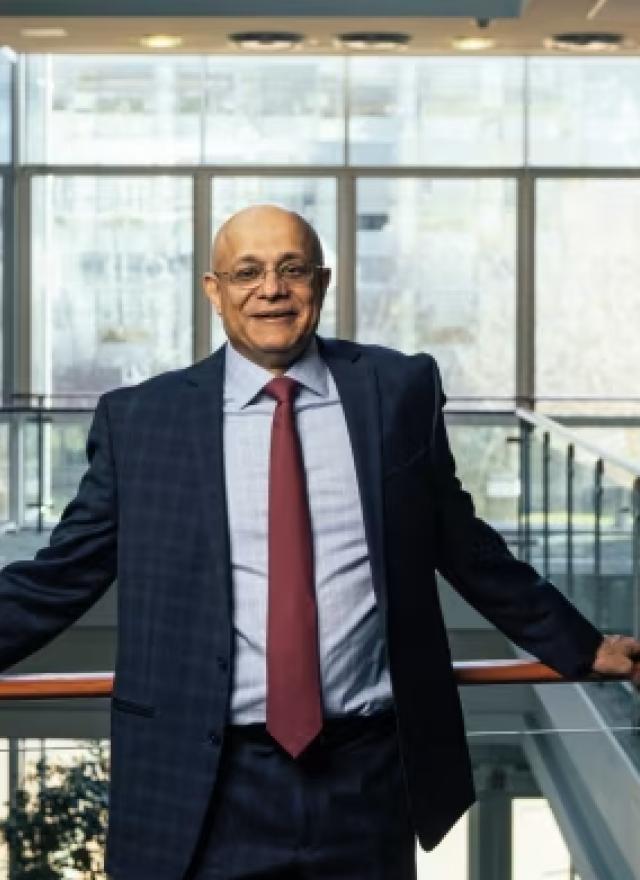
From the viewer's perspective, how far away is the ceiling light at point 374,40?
43.6 feet

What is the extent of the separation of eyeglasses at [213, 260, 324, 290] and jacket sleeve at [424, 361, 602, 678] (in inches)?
9.9

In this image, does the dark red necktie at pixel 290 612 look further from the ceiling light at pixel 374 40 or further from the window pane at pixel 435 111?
the window pane at pixel 435 111

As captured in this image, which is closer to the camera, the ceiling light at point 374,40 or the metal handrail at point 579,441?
the metal handrail at point 579,441

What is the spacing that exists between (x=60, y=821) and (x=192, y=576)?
1589mm

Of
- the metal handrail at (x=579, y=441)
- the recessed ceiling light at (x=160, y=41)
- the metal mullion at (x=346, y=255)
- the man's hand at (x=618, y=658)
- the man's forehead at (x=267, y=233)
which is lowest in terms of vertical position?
the metal handrail at (x=579, y=441)

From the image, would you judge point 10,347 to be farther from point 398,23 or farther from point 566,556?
point 566,556

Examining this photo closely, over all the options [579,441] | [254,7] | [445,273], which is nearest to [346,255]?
[445,273]

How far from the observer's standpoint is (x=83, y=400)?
1911 centimetres

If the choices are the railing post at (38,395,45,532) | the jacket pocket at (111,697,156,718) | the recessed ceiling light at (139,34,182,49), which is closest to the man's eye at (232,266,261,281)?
the jacket pocket at (111,697,156,718)

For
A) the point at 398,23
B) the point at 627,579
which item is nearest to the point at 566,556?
the point at 627,579

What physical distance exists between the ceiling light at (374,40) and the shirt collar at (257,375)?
10578mm

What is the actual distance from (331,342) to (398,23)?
10.2 meters

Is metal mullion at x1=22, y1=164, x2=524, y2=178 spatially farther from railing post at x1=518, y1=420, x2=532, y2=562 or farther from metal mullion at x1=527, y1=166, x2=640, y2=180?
railing post at x1=518, y1=420, x2=532, y2=562

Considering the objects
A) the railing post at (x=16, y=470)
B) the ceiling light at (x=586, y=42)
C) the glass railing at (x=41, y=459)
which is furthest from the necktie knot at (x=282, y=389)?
the glass railing at (x=41, y=459)
